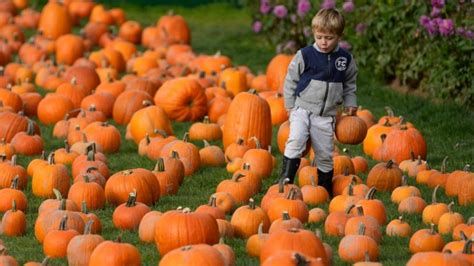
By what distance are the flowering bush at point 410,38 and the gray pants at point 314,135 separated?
272 cm

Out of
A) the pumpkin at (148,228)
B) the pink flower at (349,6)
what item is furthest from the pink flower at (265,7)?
the pumpkin at (148,228)

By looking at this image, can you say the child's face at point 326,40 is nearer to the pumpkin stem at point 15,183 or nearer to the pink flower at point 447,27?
the pumpkin stem at point 15,183

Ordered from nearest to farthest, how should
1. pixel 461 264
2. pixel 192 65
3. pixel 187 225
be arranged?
pixel 461 264 < pixel 187 225 < pixel 192 65

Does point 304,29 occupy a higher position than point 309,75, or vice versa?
point 309,75

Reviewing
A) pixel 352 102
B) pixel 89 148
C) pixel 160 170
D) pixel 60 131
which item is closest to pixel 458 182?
pixel 352 102

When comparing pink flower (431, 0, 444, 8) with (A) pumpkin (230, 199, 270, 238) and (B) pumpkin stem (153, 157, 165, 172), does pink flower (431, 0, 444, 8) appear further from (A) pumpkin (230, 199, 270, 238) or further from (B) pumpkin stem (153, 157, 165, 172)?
(A) pumpkin (230, 199, 270, 238)

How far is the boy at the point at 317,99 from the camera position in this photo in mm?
9047

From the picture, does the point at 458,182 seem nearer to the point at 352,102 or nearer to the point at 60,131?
the point at 352,102

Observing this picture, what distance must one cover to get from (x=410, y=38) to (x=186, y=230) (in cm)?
590

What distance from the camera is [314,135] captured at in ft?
29.9

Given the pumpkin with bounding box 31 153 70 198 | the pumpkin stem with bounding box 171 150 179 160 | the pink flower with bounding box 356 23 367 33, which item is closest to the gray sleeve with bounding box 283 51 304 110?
the pumpkin stem with bounding box 171 150 179 160

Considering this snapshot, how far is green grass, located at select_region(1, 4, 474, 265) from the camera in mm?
7504

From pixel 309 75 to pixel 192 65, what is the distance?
5348mm

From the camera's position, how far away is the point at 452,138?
11.0 metres
